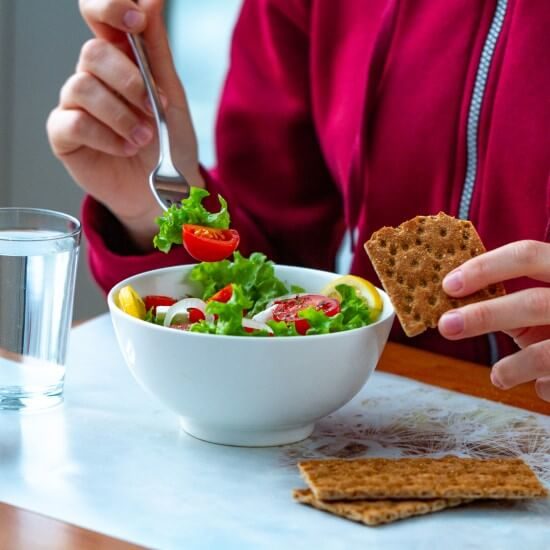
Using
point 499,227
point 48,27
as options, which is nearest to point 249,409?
point 499,227

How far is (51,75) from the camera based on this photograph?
3037 mm

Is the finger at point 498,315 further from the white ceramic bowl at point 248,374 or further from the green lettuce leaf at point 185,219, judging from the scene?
the green lettuce leaf at point 185,219

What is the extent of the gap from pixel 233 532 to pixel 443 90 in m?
0.93

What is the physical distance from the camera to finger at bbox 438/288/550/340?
1021mm

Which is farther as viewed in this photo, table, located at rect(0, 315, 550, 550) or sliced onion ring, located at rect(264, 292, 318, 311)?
sliced onion ring, located at rect(264, 292, 318, 311)

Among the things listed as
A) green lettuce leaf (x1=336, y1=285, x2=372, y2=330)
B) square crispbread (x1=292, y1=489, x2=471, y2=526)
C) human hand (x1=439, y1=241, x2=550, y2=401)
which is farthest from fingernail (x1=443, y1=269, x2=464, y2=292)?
square crispbread (x1=292, y1=489, x2=471, y2=526)

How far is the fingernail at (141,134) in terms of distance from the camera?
4.93ft

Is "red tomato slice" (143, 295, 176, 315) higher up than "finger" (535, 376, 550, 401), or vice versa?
"red tomato slice" (143, 295, 176, 315)

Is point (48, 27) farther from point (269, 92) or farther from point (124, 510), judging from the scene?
point (124, 510)

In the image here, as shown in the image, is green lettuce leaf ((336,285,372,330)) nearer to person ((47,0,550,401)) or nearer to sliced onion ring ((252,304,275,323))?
sliced onion ring ((252,304,275,323))

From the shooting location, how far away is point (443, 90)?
63.1 inches

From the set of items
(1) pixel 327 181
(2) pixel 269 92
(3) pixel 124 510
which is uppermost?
(2) pixel 269 92

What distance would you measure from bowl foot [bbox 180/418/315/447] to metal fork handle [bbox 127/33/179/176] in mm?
488

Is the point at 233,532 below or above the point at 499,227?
below
